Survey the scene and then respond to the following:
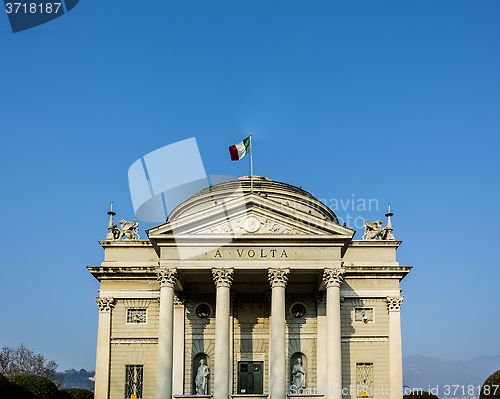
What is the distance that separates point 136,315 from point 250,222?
10392mm

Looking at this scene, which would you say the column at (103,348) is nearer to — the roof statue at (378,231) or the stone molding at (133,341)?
the stone molding at (133,341)

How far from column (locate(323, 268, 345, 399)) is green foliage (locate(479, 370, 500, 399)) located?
7.89 meters

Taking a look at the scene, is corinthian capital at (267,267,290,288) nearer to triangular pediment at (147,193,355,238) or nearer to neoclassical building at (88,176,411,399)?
neoclassical building at (88,176,411,399)

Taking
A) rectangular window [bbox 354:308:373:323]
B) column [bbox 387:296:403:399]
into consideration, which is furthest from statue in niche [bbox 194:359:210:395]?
column [bbox 387:296:403:399]

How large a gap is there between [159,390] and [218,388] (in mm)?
3133

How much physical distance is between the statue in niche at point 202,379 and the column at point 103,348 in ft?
Result: 18.7

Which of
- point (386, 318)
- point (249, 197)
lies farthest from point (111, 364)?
point (386, 318)

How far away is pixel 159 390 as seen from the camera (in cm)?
3030

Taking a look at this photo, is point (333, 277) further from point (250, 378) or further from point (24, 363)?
point (24, 363)

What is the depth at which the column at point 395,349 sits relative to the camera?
34875 millimetres

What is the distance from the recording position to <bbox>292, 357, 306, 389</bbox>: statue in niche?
34594 millimetres

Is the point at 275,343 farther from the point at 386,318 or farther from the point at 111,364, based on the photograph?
the point at 111,364

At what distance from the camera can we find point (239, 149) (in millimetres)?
38312

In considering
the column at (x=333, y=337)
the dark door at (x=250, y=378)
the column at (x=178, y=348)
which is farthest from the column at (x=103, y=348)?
the column at (x=333, y=337)
